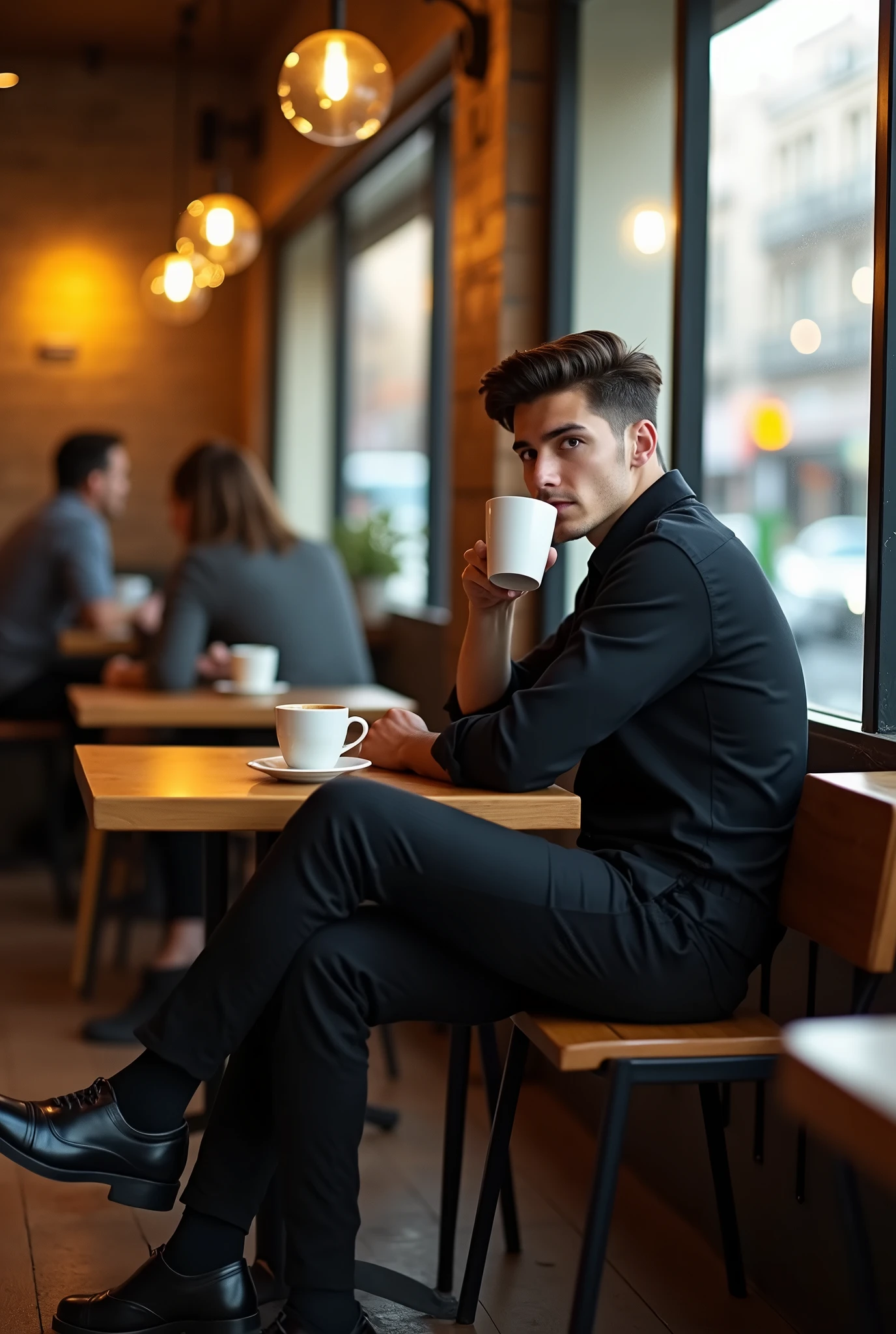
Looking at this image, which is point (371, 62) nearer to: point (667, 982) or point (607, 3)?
point (607, 3)

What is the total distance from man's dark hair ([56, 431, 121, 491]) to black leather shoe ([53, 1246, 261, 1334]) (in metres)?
3.30

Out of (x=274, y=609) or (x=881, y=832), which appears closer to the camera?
(x=881, y=832)

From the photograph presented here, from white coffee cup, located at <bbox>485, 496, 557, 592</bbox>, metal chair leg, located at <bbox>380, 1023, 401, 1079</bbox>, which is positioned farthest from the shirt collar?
metal chair leg, located at <bbox>380, 1023, 401, 1079</bbox>

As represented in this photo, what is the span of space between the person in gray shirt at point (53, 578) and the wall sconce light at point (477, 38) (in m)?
1.97

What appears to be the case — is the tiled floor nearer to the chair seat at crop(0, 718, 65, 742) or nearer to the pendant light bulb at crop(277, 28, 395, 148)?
the chair seat at crop(0, 718, 65, 742)

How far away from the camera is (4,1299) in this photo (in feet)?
6.82

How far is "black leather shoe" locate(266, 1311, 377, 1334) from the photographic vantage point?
174 cm

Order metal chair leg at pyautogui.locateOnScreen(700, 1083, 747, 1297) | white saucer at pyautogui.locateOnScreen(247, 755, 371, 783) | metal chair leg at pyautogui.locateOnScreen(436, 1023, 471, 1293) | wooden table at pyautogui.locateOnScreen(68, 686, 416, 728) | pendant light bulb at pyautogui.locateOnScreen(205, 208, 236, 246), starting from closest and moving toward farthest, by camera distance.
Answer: white saucer at pyautogui.locateOnScreen(247, 755, 371, 783) → metal chair leg at pyautogui.locateOnScreen(700, 1083, 747, 1297) → metal chair leg at pyautogui.locateOnScreen(436, 1023, 471, 1293) → wooden table at pyautogui.locateOnScreen(68, 686, 416, 728) → pendant light bulb at pyautogui.locateOnScreen(205, 208, 236, 246)

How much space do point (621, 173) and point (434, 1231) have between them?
216cm

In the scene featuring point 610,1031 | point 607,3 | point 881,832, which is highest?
point 607,3

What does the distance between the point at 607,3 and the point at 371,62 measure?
605 millimetres

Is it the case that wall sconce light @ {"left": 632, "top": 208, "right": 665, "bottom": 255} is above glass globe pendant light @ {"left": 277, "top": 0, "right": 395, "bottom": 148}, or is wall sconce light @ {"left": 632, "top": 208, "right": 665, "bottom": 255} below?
below

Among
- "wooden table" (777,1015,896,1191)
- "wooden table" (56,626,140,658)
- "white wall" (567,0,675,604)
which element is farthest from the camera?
"wooden table" (56,626,140,658)

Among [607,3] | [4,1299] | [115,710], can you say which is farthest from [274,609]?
[4,1299]
